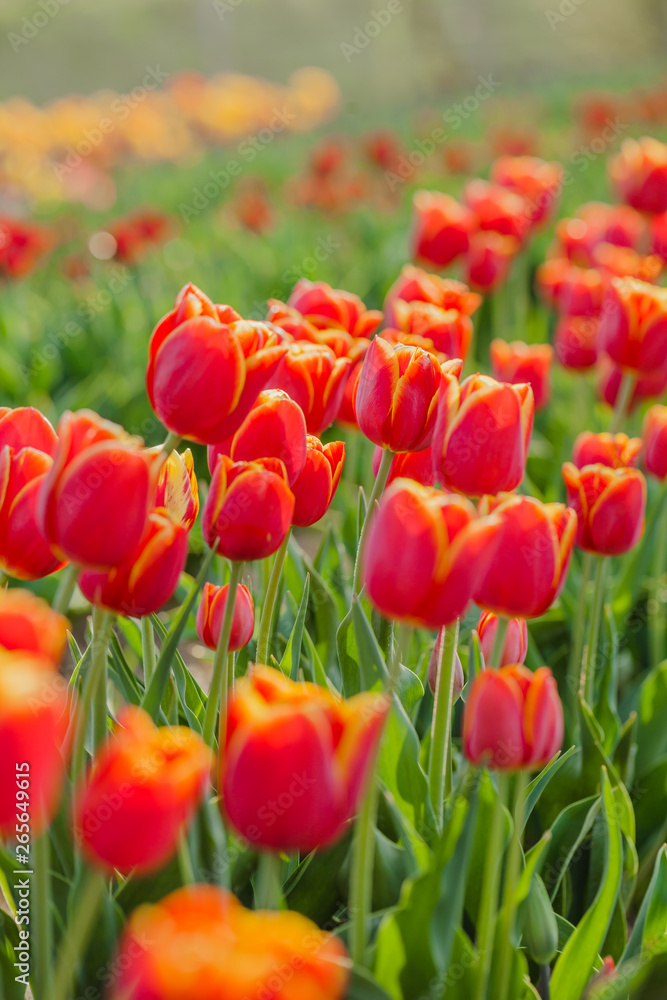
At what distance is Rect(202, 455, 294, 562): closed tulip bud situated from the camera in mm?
796

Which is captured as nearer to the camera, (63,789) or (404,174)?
(63,789)

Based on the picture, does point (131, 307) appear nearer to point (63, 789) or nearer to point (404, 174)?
point (63, 789)

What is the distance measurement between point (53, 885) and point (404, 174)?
5222 mm

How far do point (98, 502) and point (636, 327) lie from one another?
1.06m

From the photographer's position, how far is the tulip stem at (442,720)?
896mm

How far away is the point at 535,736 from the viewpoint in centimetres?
72

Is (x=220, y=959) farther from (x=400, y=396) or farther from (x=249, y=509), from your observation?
(x=400, y=396)

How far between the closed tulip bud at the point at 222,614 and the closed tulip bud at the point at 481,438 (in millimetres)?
235

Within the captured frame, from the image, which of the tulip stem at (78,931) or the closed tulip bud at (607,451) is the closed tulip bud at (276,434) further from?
the closed tulip bud at (607,451)

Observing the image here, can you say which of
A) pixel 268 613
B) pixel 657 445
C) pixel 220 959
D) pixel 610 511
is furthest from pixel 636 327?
pixel 220 959

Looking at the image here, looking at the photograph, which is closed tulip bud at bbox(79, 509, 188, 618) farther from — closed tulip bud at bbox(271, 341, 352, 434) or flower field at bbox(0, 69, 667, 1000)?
closed tulip bud at bbox(271, 341, 352, 434)

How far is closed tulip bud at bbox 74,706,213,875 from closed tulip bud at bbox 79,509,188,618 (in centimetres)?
23

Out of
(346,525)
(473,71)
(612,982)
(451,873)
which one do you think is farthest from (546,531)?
(473,71)

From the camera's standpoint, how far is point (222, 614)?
1010 mm
